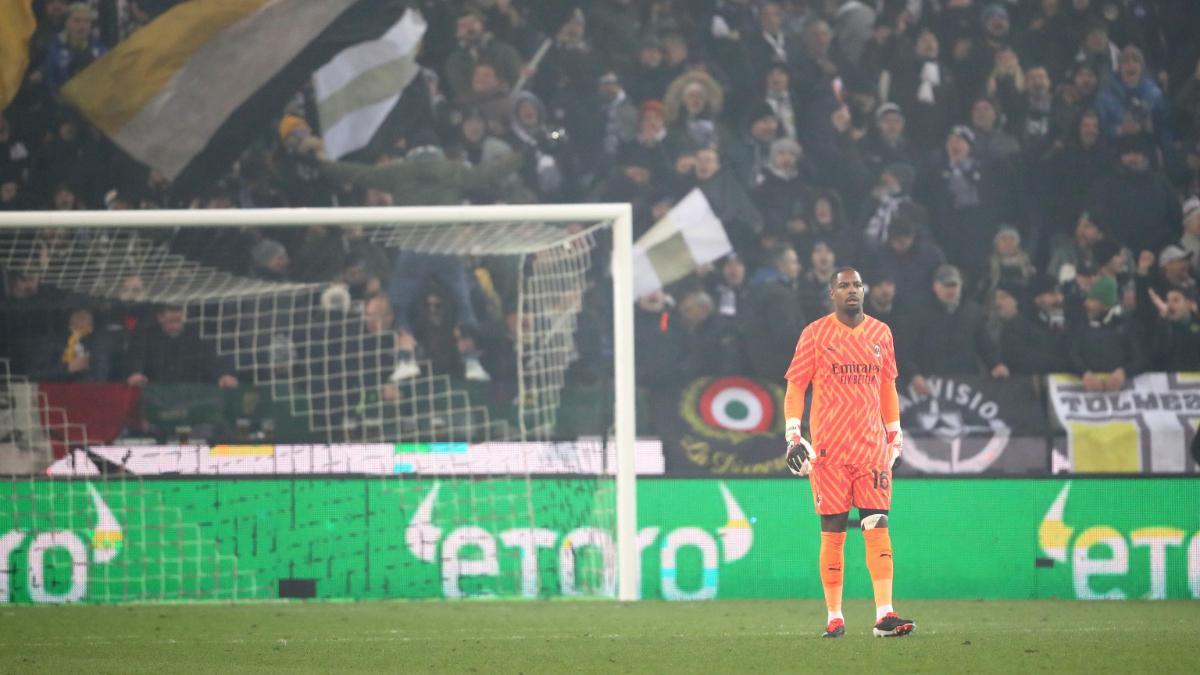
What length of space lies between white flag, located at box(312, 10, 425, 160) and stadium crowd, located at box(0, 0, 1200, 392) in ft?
0.51

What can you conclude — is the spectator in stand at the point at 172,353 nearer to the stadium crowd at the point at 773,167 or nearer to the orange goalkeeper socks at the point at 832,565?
the stadium crowd at the point at 773,167

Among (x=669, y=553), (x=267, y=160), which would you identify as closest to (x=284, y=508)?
(x=669, y=553)

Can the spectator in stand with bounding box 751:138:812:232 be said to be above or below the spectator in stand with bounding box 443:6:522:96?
below

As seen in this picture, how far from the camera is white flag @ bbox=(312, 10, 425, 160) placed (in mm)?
14266

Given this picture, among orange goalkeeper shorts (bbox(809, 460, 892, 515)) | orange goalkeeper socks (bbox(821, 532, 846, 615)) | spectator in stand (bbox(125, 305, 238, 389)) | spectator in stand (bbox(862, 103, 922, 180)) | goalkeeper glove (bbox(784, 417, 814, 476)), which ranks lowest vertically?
orange goalkeeper socks (bbox(821, 532, 846, 615))

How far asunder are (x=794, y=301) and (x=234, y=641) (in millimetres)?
6062

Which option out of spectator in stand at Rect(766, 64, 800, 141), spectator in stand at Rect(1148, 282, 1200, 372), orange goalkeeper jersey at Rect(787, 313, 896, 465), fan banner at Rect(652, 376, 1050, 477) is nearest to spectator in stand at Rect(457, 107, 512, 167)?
spectator in stand at Rect(766, 64, 800, 141)

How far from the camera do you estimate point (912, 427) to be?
39.0 ft

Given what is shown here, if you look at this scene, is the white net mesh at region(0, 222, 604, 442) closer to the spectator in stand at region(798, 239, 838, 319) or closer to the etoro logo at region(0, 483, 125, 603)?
the etoro logo at region(0, 483, 125, 603)

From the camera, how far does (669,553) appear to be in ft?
36.4

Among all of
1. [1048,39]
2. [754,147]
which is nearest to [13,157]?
[754,147]

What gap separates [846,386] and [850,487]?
49 centimetres

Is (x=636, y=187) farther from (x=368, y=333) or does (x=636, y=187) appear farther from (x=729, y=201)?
(x=368, y=333)

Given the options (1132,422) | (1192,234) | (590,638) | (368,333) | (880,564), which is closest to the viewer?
(880,564)
